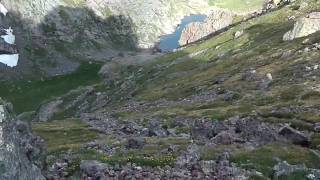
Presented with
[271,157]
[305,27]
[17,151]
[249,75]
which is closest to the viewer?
[17,151]

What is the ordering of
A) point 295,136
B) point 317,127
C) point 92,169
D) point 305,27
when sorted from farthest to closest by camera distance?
point 305,27, point 317,127, point 295,136, point 92,169

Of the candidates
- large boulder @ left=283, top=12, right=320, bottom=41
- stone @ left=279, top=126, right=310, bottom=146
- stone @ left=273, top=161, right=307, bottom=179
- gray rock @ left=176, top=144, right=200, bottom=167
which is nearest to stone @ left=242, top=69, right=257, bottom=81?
large boulder @ left=283, top=12, right=320, bottom=41

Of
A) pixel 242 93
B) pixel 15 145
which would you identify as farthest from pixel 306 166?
pixel 242 93

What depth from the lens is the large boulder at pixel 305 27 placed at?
15012 centimetres

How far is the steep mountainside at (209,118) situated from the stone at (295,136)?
0.43ft

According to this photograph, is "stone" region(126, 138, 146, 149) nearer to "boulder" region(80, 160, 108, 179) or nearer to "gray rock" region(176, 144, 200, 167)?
"gray rock" region(176, 144, 200, 167)

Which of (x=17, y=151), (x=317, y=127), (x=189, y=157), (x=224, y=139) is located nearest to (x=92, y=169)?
(x=17, y=151)

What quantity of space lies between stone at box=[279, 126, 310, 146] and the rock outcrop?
27.6 m

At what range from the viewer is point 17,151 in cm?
2858

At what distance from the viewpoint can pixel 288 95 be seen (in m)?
88.8

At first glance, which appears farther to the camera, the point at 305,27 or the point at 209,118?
the point at 305,27

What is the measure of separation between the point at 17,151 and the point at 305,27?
135 meters

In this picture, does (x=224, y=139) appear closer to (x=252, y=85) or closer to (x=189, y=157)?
(x=189, y=157)

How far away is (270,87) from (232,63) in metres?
48.0
